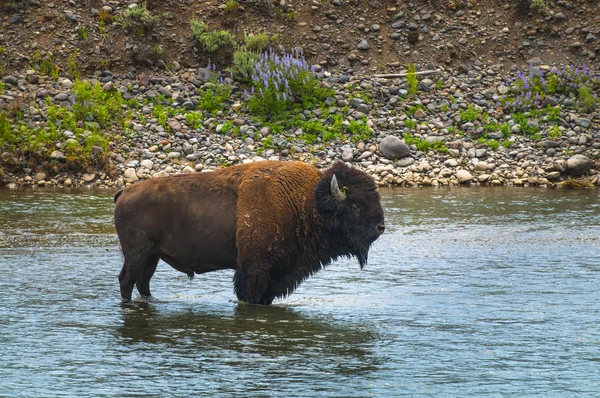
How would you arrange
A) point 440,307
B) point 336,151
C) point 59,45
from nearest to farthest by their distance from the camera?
1. point 440,307
2. point 336,151
3. point 59,45

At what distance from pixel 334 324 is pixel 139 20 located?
17827 mm

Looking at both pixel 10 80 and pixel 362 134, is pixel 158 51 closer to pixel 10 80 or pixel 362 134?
pixel 10 80

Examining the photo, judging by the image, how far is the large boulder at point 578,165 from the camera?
20.1 m

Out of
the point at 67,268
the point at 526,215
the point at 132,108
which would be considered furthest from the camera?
the point at 132,108

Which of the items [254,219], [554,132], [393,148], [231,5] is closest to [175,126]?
[393,148]

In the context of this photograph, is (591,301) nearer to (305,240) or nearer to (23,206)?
(305,240)

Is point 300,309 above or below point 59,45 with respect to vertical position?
below

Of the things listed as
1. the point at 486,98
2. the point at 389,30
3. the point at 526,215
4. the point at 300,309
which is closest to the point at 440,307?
the point at 300,309

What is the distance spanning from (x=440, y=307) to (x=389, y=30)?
1747cm

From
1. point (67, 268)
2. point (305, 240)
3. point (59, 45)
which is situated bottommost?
point (67, 268)

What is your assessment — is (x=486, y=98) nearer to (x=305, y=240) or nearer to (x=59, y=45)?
(x=59, y=45)

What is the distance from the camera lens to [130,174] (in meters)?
20.1

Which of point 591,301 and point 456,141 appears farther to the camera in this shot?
point 456,141

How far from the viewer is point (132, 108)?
74.3ft
